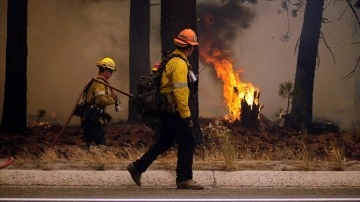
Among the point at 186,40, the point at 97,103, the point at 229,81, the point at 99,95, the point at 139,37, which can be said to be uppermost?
the point at 139,37

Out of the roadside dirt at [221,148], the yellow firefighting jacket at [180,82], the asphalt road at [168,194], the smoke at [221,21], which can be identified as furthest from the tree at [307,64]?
the yellow firefighting jacket at [180,82]

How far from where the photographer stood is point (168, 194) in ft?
23.0

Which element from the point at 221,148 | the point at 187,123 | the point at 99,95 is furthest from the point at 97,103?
the point at 187,123

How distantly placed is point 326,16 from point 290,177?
7.84 metres

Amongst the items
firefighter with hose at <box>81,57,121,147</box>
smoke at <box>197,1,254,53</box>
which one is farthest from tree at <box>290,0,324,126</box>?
firefighter with hose at <box>81,57,121,147</box>

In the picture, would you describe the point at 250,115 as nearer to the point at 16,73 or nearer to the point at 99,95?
the point at 16,73

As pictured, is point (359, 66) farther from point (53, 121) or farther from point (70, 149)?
point (70, 149)

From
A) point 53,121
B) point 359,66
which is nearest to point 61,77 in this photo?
point 53,121

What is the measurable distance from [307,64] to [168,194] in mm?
7927

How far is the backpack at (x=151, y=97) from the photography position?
24.4ft

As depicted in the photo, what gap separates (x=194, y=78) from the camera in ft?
24.5

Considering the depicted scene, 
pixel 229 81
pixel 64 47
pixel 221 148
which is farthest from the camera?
pixel 64 47

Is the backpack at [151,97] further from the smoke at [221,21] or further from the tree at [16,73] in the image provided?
the smoke at [221,21]

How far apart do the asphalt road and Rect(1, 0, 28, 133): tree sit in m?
6.05
